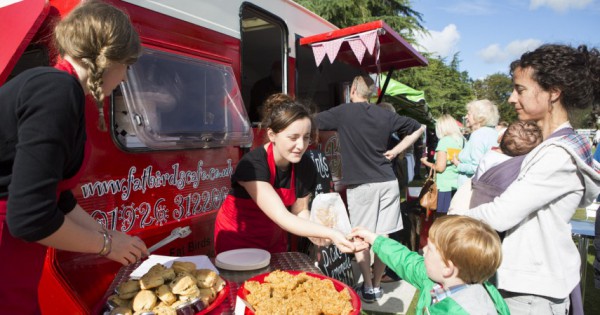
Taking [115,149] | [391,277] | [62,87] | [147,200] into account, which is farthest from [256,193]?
[391,277]

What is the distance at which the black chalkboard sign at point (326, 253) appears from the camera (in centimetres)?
353

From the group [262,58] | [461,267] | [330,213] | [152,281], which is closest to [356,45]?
[330,213]

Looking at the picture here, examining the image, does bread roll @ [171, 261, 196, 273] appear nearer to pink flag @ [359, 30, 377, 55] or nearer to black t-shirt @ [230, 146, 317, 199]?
black t-shirt @ [230, 146, 317, 199]

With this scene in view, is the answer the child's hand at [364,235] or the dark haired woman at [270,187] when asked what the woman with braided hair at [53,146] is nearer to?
the dark haired woman at [270,187]

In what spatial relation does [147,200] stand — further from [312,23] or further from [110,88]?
[312,23]

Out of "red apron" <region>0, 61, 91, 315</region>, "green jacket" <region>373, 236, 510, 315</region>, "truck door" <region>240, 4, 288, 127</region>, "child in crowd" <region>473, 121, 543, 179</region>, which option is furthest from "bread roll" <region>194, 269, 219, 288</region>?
"truck door" <region>240, 4, 288, 127</region>

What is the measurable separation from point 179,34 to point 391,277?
3541 millimetres

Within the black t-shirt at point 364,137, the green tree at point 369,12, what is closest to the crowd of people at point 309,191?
the black t-shirt at point 364,137

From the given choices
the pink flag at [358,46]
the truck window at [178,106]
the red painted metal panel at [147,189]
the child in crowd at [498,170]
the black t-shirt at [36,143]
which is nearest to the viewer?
the black t-shirt at [36,143]

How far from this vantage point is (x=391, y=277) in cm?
450

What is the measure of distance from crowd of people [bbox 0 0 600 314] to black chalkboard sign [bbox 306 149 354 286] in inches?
41.8

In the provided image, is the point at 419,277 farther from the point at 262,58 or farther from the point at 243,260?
the point at 262,58

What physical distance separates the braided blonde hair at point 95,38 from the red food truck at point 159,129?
2.58 ft

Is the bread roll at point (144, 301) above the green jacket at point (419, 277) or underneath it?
above
